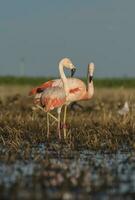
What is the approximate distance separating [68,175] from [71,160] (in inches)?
68.6

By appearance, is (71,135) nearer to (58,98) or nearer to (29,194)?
(58,98)

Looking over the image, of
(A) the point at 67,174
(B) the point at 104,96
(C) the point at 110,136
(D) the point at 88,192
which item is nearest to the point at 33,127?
(C) the point at 110,136

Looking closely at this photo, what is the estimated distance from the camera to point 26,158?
10.1 metres

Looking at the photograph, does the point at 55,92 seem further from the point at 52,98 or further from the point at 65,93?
the point at 65,93

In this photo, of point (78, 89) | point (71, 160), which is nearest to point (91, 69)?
point (78, 89)

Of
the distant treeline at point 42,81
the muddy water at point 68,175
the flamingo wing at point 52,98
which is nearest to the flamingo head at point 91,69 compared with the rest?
the flamingo wing at point 52,98

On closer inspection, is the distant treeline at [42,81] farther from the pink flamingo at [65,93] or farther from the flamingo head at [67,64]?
the flamingo head at [67,64]

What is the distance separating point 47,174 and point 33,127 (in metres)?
6.32

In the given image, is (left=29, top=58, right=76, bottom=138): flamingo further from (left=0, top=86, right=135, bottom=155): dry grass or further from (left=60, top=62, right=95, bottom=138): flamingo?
(left=0, top=86, right=135, bottom=155): dry grass

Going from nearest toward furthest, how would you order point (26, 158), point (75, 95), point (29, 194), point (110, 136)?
point (29, 194) < point (26, 158) < point (110, 136) < point (75, 95)

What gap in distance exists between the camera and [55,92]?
575 inches

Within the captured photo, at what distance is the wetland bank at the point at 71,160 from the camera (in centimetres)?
736

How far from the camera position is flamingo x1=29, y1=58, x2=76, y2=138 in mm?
14617

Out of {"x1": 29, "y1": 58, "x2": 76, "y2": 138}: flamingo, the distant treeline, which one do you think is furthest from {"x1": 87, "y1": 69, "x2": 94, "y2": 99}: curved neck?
the distant treeline
